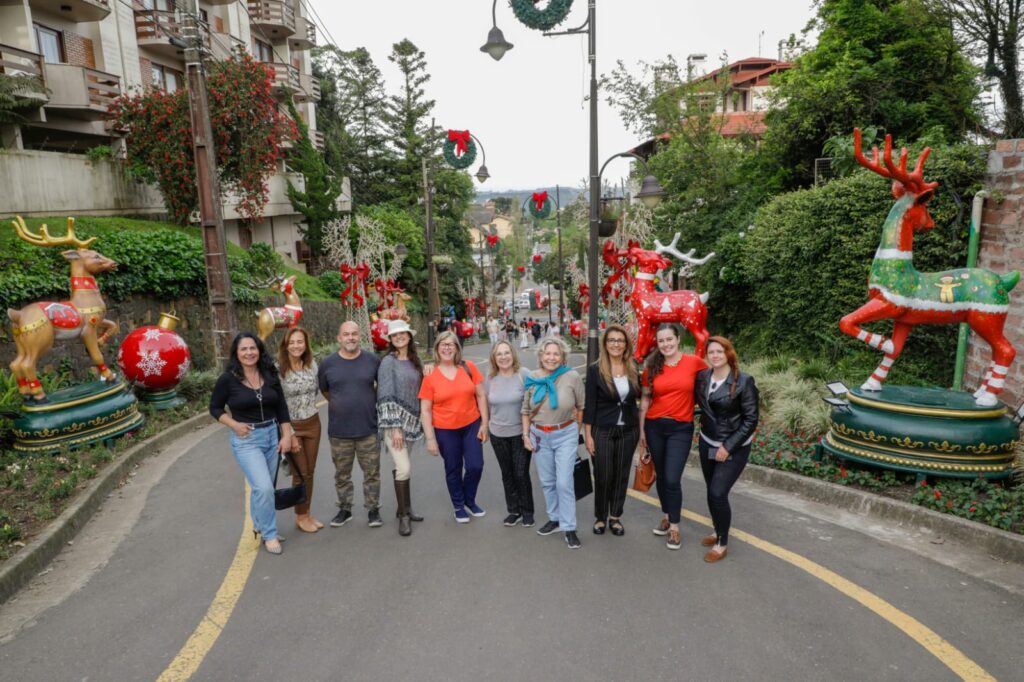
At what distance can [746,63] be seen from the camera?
4388 cm

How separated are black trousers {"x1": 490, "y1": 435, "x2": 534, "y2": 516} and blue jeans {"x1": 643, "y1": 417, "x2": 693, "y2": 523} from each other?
1041mm

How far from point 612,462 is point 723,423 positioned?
93 centimetres

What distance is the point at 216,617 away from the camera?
420 centimetres

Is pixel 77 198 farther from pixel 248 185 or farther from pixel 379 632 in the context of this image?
pixel 379 632

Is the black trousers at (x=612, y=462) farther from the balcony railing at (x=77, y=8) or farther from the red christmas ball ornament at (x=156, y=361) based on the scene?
the balcony railing at (x=77, y=8)

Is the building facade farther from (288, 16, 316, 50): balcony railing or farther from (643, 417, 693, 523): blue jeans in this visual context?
(643, 417, 693, 523): blue jeans

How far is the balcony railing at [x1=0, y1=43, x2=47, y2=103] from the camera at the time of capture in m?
15.5

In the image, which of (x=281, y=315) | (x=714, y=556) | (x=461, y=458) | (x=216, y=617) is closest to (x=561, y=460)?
(x=461, y=458)

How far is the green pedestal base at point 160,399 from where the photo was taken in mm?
10000

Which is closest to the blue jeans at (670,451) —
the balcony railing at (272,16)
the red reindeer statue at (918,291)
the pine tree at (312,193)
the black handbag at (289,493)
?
the red reindeer statue at (918,291)

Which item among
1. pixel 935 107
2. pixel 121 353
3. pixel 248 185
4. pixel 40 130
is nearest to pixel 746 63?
pixel 935 107

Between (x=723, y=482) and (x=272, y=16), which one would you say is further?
(x=272, y=16)

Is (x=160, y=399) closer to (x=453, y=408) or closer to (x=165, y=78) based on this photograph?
(x=453, y=408)

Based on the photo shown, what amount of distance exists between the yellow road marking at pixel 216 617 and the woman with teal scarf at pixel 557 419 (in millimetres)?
2361
